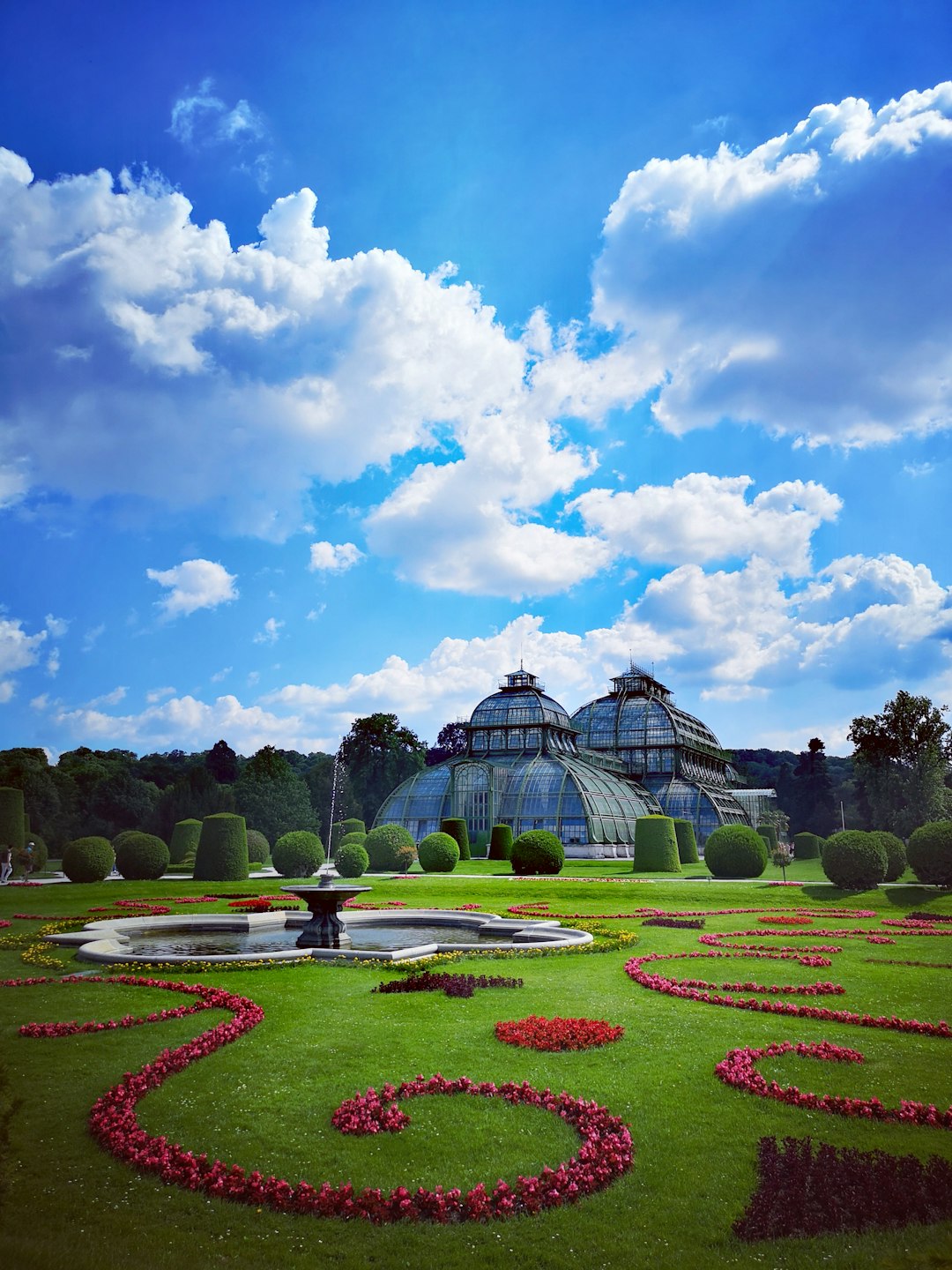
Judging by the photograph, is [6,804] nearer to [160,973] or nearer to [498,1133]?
[160,973]

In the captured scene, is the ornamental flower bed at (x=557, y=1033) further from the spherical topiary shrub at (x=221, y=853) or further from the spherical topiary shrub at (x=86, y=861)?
the spherical topiary shrub at (x=221, y=853)

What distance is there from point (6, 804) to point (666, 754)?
5643 cm

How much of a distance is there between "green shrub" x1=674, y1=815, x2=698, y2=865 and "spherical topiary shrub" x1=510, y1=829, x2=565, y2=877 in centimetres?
1460

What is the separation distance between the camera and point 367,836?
4619 cm

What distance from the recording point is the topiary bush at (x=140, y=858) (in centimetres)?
3622

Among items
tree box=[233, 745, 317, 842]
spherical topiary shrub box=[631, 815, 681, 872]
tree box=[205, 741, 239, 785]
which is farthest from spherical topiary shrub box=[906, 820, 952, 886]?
tree box=[205, 741, 239, 785]

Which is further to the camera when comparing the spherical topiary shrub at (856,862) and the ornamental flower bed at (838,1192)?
the spherical topiary shrub at (856,862)

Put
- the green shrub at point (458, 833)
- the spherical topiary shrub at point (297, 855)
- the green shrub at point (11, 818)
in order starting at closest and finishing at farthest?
the green shrub at point (11, 818) < the spherical topiary shrub at point (297, 855) < the green shrub at point (458, 833)

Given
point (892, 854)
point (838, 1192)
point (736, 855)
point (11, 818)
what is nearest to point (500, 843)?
point (736, 855)

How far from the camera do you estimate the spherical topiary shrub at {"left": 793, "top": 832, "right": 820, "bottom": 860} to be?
60.7 meters

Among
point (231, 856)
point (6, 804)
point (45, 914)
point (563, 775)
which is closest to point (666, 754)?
point (563, 775)

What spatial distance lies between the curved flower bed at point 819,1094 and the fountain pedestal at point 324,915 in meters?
10.5

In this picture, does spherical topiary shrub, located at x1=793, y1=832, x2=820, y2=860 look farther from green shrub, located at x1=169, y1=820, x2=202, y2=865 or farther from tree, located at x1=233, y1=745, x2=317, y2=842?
green shrub, located at x1=169, y1=820, x2=202, y2=865

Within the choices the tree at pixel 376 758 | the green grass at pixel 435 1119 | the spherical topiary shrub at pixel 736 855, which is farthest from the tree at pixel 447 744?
the green grass at pixel 435 1119
